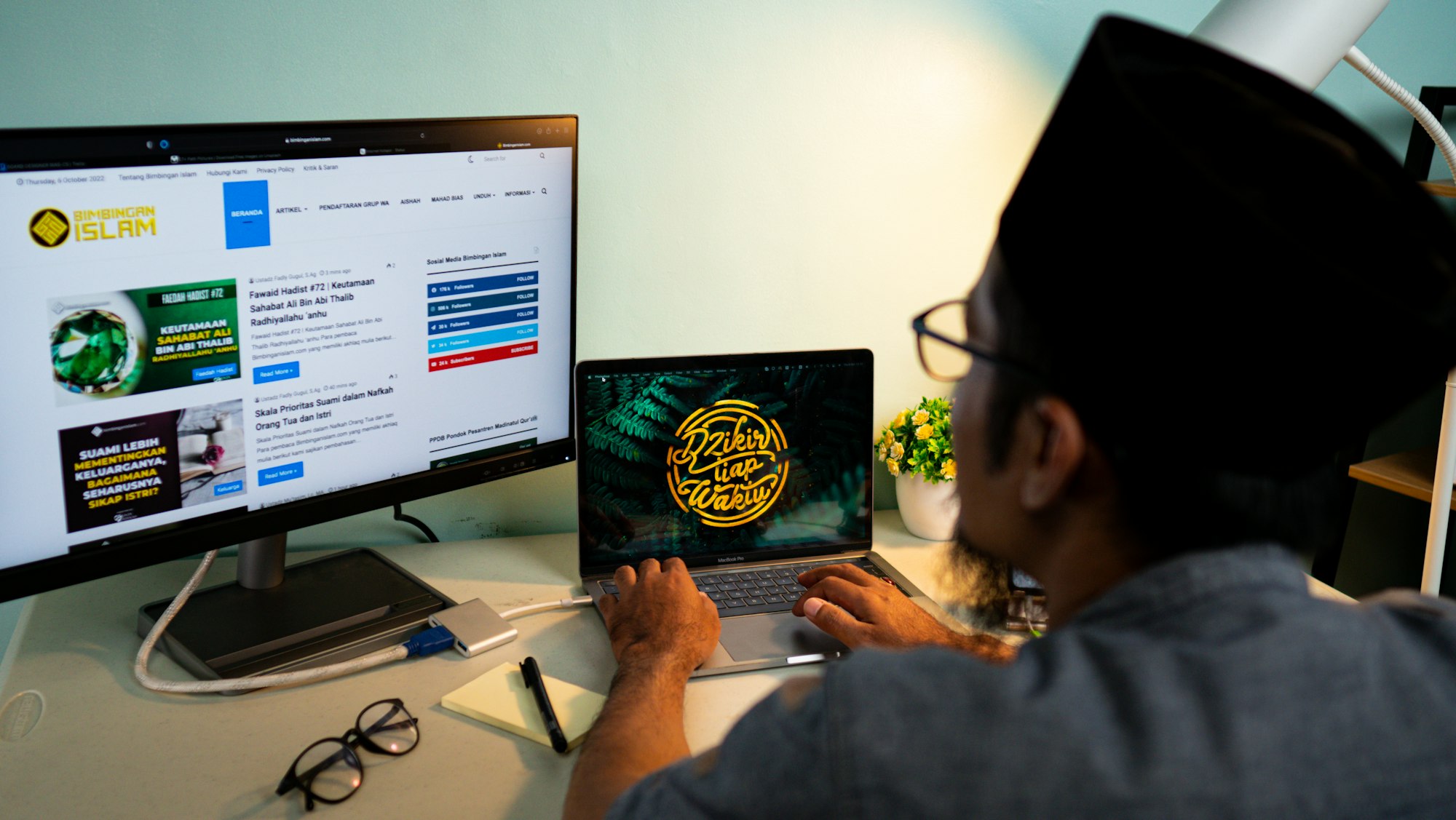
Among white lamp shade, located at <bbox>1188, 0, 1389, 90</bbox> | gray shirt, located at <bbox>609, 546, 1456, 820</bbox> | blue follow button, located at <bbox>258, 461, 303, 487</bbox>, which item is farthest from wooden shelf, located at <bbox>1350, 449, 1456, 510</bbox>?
blue follow button, located at <bbox>258, 461, 303, 487</bbox>

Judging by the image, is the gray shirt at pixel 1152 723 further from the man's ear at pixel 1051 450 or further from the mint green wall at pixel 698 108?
the mint green wall at pixel 698 108

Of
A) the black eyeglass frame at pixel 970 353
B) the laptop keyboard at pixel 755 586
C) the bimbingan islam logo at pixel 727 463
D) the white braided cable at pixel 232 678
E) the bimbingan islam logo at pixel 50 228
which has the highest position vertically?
the bimbingan islam logo at pixel 50 228

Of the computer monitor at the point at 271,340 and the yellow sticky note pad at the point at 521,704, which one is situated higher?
the computer monitor at the point at 271,340

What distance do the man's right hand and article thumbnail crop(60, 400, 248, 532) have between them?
58 centimetres

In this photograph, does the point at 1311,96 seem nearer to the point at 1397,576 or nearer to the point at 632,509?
the point at 632,509

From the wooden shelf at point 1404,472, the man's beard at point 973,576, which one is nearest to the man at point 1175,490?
the man's beard at point 973,576

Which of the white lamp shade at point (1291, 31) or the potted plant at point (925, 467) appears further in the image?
the potted plant at point (925, 467)

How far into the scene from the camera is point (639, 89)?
131cm

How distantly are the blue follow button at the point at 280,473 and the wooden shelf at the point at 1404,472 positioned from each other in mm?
1559

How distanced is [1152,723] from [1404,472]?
1.51m

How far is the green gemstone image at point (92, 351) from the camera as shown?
2.88 ft

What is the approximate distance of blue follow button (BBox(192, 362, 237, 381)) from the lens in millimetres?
958

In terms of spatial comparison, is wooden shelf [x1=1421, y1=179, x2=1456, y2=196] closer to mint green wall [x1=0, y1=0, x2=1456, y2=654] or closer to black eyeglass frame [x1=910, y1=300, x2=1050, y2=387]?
mint green wall [x1=0, y1=0, x2=1456, y2=654]

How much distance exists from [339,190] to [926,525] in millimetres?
825
